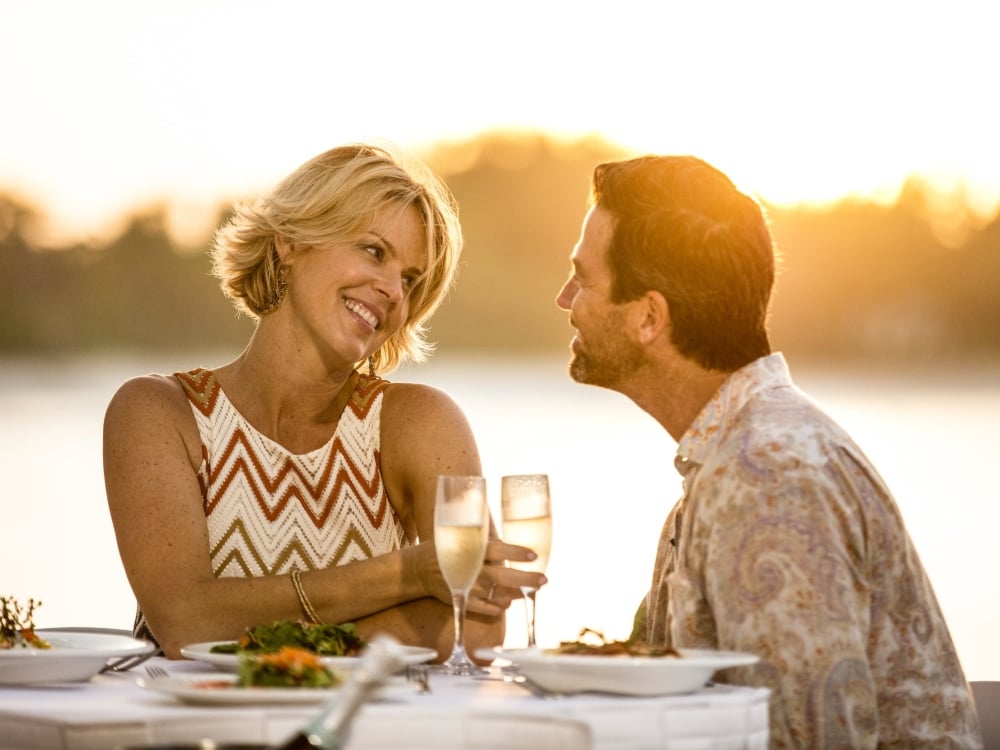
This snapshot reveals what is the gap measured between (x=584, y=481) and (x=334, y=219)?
10108mm

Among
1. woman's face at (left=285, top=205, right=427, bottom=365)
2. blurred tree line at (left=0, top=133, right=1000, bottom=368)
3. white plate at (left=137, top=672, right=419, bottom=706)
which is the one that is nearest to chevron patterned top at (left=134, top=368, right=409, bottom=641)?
woman's face at (left=285, top=205, right=427, bottom=365)

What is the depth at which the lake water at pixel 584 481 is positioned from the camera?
858 centimetres

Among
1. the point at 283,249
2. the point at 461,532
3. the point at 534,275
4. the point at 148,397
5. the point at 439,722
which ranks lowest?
the point at 439,722

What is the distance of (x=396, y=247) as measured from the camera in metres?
3.41

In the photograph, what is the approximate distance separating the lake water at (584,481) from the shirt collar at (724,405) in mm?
4851

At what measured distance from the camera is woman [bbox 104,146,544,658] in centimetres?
305

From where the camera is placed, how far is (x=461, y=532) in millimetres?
2455

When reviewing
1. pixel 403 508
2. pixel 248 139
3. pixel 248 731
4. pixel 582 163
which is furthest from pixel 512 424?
pixel 248 731

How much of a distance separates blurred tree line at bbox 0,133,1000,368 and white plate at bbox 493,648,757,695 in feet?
57.0

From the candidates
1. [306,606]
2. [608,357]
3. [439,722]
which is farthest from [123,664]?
[608,357]

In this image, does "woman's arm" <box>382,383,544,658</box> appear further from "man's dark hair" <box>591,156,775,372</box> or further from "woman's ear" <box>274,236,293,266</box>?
"man's dark hair" <box>591,156,775,372</box>

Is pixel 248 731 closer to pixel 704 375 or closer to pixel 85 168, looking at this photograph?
pixel 704 375

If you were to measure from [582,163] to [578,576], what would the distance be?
12.0 meters

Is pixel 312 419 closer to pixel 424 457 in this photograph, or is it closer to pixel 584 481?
pixel 424 457
